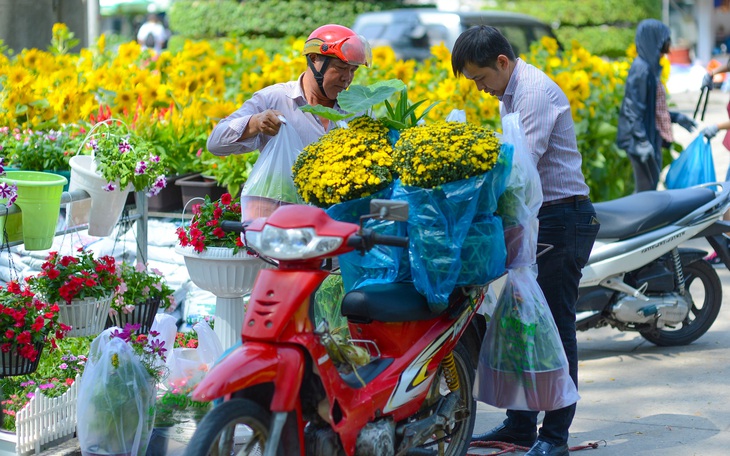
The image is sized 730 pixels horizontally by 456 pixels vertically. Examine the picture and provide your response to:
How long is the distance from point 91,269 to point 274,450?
1.98 m

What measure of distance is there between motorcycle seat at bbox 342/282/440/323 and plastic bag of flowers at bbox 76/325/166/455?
933mm

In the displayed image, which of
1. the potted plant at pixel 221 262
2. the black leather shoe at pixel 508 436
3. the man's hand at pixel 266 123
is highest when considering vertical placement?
the man's hand at pixel 266 123

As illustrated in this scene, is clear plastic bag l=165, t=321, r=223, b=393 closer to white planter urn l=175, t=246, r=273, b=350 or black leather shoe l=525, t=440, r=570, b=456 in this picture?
white planter urn l=175, t=246, r=273, b=350

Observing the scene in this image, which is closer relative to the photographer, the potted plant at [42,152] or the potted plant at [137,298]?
the potted plant at [137,298]

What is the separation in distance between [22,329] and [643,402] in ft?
9.68

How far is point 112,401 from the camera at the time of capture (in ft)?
13.0

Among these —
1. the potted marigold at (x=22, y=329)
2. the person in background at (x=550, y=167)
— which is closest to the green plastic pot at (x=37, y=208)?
the potted marigold at (x=22, y=329)

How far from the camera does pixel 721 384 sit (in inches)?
212

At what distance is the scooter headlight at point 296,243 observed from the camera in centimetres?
320

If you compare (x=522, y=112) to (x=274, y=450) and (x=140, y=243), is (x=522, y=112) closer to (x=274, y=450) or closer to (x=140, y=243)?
(x=274, y=450)

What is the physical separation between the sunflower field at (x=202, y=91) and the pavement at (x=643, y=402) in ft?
5.95

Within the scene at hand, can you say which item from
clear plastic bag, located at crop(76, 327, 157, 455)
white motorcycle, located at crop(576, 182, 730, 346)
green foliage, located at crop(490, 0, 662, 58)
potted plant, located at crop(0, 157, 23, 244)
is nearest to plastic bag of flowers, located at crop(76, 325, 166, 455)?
clear plastic bag, located at crop(76, 327, 157, 455)

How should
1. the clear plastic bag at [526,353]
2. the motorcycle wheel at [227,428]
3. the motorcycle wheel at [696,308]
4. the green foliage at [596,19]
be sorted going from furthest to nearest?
the green foliage at [596,19]
the motorcycle wheel at [696,308]
the clear plastic bag at [526,353]
the motorcycle wheel at [227,428]

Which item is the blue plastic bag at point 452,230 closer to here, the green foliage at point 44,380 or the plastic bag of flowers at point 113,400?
the plastic bag of flowers at point 113,400
